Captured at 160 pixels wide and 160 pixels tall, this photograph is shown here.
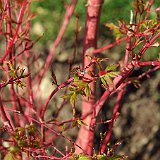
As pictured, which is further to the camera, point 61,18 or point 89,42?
point 61,18

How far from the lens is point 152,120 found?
9.59 feet

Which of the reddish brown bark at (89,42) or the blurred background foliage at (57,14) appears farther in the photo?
the blurred background foliage at (57,14)

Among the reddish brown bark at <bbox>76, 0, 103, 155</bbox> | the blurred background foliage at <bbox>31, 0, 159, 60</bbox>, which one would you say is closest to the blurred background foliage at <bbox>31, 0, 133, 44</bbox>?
the blurred background foliage at <bbox>31, 0, 159, 60</bbox>

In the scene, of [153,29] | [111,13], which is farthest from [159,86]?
[153,29]

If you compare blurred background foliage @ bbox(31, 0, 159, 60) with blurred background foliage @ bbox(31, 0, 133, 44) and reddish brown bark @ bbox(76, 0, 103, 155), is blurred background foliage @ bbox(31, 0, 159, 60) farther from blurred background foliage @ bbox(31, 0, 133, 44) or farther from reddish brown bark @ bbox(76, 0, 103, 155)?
reddish brown bark @ bbox(76, 0, 103, 155)

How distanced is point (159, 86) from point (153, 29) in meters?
1.66

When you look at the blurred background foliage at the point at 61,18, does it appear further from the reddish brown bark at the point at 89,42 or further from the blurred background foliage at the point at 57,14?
the reddish brown bark at the point at 89,42

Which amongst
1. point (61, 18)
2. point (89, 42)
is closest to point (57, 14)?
point (61, 18)

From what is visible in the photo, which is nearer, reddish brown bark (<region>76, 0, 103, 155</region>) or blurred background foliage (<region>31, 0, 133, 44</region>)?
reddish brown bark (<region>76, 0, 103, 155</region>)

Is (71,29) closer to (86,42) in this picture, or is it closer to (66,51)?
(66,51)

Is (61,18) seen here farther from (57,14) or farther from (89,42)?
(89,42)

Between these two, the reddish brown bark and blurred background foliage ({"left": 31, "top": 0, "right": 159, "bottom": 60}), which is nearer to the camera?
the reddish brown bark

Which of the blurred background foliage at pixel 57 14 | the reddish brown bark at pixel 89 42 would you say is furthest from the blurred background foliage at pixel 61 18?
the reddish brown bark at pixel 89 42

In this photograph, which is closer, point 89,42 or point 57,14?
point 89,42
